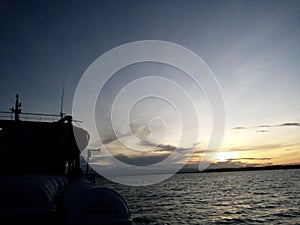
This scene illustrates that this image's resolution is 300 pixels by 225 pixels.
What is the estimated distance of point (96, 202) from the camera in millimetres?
10750

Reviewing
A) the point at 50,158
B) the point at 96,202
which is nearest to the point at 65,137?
the point at 50,158

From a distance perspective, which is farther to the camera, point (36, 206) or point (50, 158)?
point (50, 158)

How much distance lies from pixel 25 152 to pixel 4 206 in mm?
20878

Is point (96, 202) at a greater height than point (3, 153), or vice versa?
point (3, 153)

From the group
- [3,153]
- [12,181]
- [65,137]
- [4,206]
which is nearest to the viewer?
[4,206]

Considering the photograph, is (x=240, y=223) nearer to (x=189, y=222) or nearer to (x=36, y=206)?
(x=189, y=222)

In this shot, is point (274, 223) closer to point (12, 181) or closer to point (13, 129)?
point (12, 181)

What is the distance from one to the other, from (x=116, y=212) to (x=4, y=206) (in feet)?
13.3

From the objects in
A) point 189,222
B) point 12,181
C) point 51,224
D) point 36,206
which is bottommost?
point 189,222

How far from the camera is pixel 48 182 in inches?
680

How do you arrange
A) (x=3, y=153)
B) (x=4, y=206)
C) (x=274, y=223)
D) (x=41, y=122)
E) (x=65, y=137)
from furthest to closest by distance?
(x=41, y=122) → (x=65, y=137) → (x=3, y=153) → (x=274, y=223) → (x=4, y=206)

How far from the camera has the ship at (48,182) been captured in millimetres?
10531

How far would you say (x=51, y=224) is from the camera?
35.5 feet

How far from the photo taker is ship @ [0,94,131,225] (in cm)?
1053
